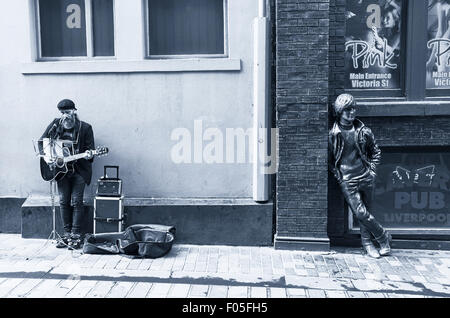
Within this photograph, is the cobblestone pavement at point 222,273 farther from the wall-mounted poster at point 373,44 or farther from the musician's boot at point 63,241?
the wall-mounted poster at point 373,44

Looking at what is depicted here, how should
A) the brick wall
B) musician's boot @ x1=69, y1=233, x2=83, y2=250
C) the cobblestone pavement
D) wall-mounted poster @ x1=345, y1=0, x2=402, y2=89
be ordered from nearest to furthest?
the cobblestone pavement, the brick wall, musician's boot @ x1=69, y1=233, x2=83, y2=250, wall-mounted poster @ x1=345, y1=0, x2=402, y2=89

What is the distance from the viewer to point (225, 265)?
21.7 feet

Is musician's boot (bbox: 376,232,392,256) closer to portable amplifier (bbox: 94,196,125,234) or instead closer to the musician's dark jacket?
portable amplifier (bbox: 94,196,125,234)

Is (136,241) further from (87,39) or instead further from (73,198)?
(87,39)

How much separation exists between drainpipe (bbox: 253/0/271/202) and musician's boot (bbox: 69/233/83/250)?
8.40ft

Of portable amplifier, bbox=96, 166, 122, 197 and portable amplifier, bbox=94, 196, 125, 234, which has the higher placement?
portable amplifier, bbox=96, 166, 122, 197

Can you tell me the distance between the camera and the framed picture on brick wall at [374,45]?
7258 millimetres

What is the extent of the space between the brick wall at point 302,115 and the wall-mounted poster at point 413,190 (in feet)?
3.14

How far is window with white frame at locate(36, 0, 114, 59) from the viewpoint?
7543 millimetres

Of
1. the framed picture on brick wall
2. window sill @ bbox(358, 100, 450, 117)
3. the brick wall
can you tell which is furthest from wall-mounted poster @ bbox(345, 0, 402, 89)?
the brick wall

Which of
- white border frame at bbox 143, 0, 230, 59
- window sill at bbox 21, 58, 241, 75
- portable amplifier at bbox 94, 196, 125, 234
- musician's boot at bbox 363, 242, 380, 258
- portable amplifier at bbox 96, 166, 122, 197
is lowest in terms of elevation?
musician's boot at bbox 363, 242, 380, 258

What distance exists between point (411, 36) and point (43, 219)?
Result: 595 centimetres

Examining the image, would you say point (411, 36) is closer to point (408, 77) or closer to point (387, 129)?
point (408, 77)

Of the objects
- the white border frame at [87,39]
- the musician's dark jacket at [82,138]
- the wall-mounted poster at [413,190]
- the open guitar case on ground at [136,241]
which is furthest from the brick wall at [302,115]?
the musician's dark jacket at [82,138]
